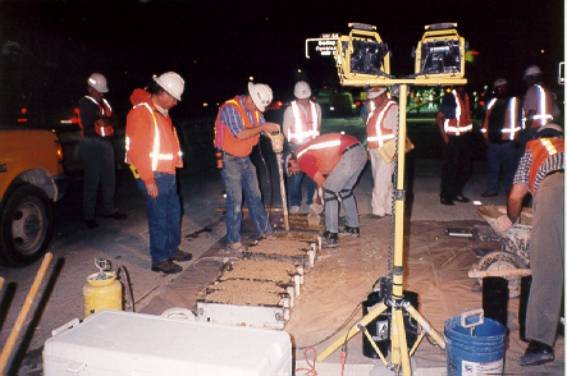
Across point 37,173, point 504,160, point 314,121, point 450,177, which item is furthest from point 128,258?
point 504,160

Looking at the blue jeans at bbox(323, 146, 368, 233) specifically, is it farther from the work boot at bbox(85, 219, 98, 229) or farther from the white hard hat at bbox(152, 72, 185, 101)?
the work boot at bbox(85, 219, 98, 229)

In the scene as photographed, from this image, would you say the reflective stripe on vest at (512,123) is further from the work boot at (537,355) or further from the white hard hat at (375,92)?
the work boot at (537,355)

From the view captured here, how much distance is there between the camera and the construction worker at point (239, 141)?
255 inches

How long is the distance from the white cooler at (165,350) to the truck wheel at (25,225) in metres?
3.81

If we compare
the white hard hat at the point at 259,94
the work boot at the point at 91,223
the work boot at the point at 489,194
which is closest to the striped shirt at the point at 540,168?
the white hard hat at the point at 259,94

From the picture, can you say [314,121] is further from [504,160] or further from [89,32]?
[89,32]

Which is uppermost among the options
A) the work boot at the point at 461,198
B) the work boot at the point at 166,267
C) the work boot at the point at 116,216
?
the work boot at the point at 461,198

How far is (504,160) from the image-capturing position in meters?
9.48

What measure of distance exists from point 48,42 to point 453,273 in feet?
44.9

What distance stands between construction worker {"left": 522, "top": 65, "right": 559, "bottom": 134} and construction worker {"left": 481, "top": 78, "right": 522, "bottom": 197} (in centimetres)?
70

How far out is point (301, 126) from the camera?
856 centimetres

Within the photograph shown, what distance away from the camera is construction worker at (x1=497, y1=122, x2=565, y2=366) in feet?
12.9

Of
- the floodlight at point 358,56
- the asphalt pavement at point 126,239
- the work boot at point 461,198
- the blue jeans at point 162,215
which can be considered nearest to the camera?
the floodlight at point 358,56

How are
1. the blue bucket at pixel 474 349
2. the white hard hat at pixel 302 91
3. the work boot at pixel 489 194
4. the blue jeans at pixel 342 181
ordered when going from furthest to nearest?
the work boot at pixel 489 194 → the white hard hat at pixel 302 91 → the blue jeans at pixel 342 181 → the blue bucket at pixel 474 349
